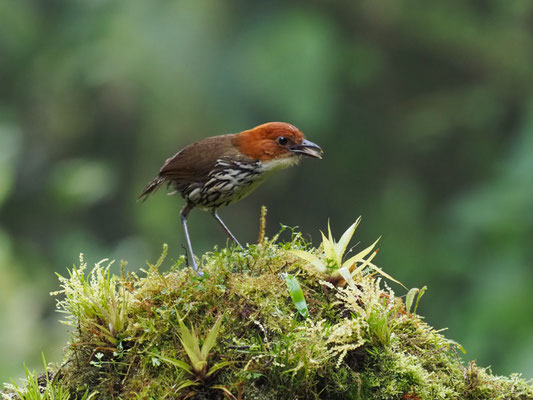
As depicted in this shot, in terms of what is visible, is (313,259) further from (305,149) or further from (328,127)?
(328,127)

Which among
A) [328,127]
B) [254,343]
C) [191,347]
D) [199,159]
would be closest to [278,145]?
[199,159]

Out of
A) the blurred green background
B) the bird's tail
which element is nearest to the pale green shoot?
the bird's tail

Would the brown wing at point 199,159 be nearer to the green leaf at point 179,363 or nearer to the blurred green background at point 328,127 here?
the green leaf at point 179,363

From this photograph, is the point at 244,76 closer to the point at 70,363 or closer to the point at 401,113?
the point at 401,113

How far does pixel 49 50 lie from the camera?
773 cm

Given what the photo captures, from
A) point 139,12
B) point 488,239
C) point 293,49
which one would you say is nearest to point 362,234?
point 488,239

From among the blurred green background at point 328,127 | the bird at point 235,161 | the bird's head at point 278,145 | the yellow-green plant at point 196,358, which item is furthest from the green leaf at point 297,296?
the blurred green background at point 328,127

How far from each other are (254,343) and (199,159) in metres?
1.33

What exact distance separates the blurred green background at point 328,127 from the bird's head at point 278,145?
3437 mm

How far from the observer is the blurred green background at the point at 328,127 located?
Answer: 7129 mm

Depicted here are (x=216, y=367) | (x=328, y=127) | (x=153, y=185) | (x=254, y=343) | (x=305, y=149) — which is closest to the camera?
(x=216, y=367)

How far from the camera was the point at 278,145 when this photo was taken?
3133mm

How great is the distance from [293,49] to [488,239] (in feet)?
10.5

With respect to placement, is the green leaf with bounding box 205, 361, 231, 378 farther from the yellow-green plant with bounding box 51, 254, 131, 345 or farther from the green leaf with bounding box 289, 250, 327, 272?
the green leaf with bounding box 289, 250, 327, 272
